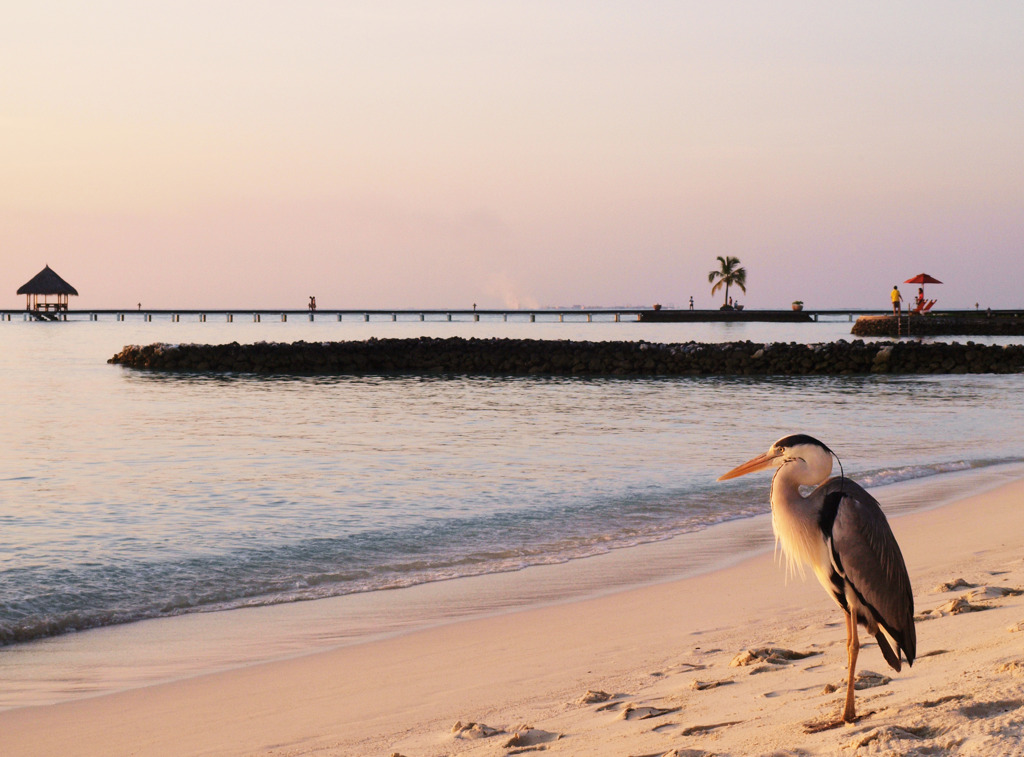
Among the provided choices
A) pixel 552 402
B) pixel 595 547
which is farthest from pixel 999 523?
pixel 552 402

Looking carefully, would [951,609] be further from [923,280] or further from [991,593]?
[923,280]

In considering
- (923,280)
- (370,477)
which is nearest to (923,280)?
(923,280)

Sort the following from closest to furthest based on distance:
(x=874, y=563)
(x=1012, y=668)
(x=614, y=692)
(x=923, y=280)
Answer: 1. (x=874, y=563)
2. (x=1012, y=668)
3. (x=614, y=692)
4. (x=923, y=280)

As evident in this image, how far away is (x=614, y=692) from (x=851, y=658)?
1.24 m

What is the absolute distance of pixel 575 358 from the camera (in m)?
40.5

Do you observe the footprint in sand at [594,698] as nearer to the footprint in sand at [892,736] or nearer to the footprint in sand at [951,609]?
the footprint in sand at [892,736]

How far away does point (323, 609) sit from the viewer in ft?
22.1

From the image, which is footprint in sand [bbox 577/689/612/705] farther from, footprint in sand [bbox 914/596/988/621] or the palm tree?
the palm tree

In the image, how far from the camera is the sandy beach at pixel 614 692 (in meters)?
3.59

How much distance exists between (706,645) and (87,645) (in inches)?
148

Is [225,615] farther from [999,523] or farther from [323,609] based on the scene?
[999,523]

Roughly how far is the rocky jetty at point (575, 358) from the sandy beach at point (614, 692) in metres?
32.7

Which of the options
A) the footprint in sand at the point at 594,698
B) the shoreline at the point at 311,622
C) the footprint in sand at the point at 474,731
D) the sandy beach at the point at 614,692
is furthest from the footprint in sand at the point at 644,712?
the shoreline at the point at 311,622

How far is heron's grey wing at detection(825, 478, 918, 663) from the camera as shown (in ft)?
12.2
